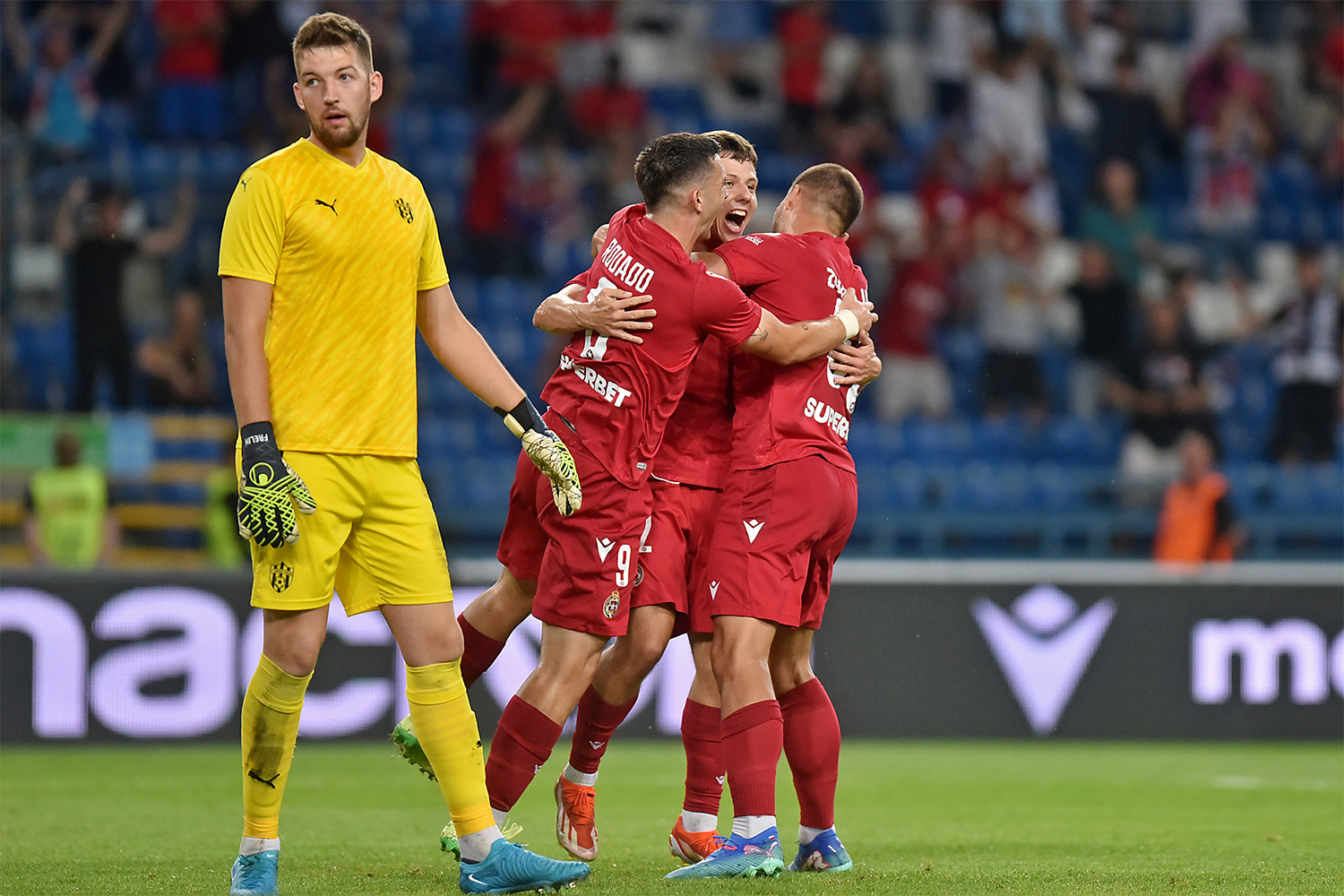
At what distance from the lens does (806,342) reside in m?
5.21

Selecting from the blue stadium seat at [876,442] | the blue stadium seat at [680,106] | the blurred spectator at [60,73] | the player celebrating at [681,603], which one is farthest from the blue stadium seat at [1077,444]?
the player celebrating at [681,603]

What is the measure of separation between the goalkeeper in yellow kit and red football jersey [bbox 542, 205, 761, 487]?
2.12ft

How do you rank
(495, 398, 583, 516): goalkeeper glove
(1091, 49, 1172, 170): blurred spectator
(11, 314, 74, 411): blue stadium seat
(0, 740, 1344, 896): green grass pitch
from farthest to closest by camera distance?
1. (1091, 49, 1172, 170): blurred spectator
2. (11, 314, 74, 411): blue stadium seat
3. (0, 740, 1344, 896): green grass pitch
4. (495, 398, 583, 516): goalkeeper glove

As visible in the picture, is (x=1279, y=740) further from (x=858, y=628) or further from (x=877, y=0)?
(x=877, y=0)

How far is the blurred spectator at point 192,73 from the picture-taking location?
1383cm

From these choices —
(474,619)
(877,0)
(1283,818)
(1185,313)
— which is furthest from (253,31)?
(1283,818)

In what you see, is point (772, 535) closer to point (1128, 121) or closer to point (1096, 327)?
point (1096, 327)

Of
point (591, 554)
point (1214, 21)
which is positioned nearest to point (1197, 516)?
point (1214, 21)

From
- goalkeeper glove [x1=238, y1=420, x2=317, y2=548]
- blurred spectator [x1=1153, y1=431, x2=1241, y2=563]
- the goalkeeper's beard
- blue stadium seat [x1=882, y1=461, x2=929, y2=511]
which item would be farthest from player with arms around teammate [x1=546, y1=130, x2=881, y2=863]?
blue stadium seat [x1=882, y1=461, x2=929, y2=511]

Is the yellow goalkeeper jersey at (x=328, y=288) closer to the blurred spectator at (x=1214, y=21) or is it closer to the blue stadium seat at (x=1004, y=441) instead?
the blue stadium seat at (x=1004, y=441)

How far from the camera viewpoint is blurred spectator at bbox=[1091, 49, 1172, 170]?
16.0 m

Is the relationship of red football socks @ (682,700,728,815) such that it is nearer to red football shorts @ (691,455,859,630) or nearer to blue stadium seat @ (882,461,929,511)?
red football shorts @ (691,455,859,630)

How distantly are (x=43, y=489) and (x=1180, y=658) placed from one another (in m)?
7.28

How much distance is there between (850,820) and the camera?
6.84 m
